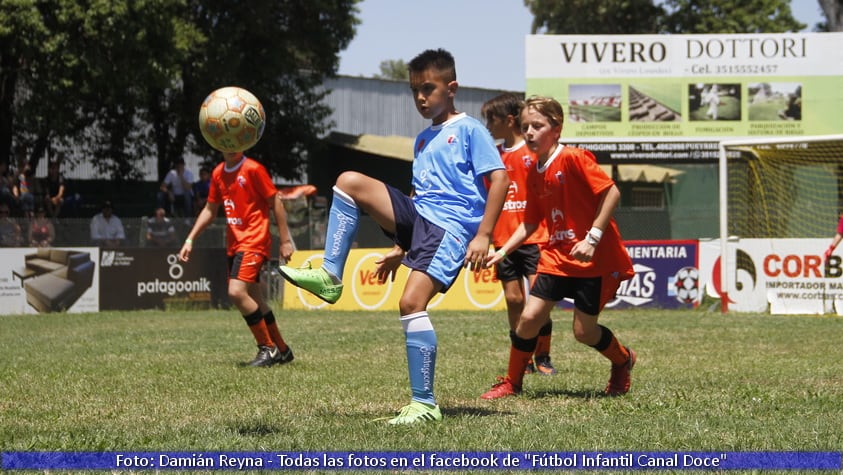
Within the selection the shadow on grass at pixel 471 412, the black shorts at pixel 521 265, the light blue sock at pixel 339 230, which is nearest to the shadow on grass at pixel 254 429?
the light blue sock at pixel 339 230

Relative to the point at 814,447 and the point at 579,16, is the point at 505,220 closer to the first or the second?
the point at 814,447

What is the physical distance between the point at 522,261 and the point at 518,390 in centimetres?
162

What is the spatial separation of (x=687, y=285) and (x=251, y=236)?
11.4 metres

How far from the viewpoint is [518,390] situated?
279 inches

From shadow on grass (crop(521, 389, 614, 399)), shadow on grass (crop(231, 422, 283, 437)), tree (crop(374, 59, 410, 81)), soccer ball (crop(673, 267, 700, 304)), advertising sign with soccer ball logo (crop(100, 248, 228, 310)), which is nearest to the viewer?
shadow on grass (crop(231, 422, 283, 437))

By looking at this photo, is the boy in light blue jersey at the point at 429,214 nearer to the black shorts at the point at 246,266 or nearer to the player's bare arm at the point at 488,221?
the player's bare arm at the point at 488,221

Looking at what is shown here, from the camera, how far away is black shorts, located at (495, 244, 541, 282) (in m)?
8.43

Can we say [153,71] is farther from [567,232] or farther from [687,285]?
[567,232]

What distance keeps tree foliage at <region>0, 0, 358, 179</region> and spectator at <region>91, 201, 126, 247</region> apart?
233 inches

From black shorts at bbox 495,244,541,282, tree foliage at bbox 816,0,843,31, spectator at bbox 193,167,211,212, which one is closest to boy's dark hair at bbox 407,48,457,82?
black shorts at bbox 495,244,541,282

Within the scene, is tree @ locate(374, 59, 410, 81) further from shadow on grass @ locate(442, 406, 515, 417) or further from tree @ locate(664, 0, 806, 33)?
shadow on grass @ locate(442, 406, 515, 417)

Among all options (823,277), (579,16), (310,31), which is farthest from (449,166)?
(579,16)

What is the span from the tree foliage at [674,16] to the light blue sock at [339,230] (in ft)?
125

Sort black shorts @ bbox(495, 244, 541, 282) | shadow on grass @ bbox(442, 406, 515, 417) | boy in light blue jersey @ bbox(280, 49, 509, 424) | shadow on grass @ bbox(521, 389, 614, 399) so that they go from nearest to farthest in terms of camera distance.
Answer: boy in light blue jersey @ bbox(280, 49, 509, 424) < shadow on grass @ bbox(442, 406, 515, 417) < shadow on grass @ bbox(521, 389, 614, 399) < black shorts @ bbox(495, 244, 541, 282)
